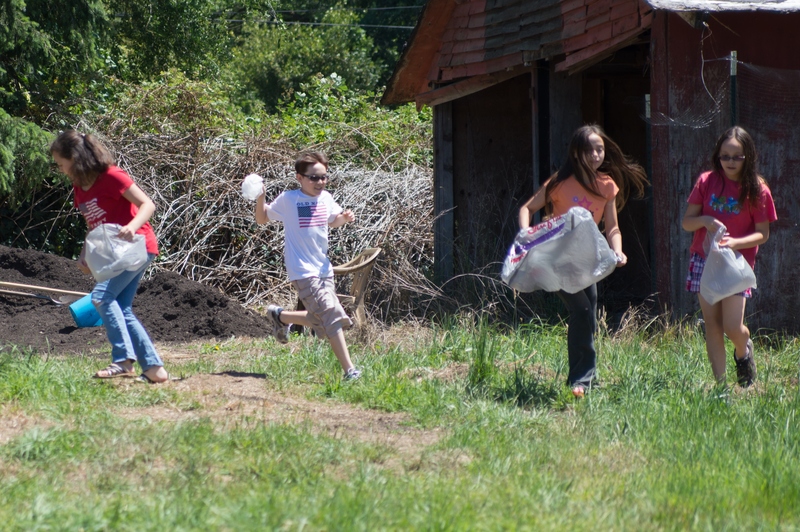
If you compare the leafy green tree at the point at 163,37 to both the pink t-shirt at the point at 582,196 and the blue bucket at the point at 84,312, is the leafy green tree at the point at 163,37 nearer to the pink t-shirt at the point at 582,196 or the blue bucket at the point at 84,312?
the blue bucket at the point at 84,312

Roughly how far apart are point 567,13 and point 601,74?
1887mm

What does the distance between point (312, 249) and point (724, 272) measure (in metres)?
2.50

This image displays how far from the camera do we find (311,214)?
5754 mm

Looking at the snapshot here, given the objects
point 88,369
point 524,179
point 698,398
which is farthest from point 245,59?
point 698,398

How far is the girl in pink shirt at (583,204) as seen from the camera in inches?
207

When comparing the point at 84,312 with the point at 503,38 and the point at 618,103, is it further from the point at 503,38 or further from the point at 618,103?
the point at 618,103

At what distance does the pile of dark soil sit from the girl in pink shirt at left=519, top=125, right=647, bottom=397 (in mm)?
3625

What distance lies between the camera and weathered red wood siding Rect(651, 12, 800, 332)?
7.06m

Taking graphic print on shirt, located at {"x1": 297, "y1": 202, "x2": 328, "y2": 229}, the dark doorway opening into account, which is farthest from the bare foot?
the dark doorway opening

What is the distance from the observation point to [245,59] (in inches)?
1049

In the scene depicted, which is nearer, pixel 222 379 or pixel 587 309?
pixel 587 309

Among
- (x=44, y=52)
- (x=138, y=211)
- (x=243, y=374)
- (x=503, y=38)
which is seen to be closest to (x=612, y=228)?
(x=243, y=374)

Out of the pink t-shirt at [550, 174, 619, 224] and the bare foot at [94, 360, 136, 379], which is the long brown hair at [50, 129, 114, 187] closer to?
the bare foot at [94, 360, 136, 379]

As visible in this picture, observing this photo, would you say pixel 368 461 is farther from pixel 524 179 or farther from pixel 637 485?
pixel 524 179
